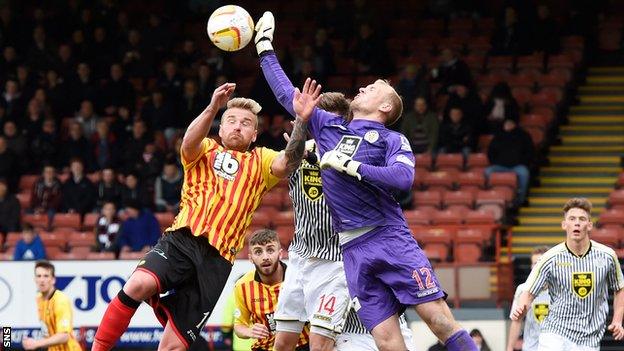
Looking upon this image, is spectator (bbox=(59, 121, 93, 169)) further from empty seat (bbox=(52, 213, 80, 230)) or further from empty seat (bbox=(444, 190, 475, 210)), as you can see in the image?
empty seat (bbox=(444, 190, 475, 210))

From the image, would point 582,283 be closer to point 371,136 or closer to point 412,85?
point 371,136

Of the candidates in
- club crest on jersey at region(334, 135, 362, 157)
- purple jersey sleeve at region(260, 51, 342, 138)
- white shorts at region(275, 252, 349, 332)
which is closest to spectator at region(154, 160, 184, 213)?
white shorts at region(275, 252, 349, 332)

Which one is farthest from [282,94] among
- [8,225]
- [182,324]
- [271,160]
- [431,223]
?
[8,225]

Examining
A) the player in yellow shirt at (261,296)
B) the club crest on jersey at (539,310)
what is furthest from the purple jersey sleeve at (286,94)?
the club crest on jersey at (539,310)

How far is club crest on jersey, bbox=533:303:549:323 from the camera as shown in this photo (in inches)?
531

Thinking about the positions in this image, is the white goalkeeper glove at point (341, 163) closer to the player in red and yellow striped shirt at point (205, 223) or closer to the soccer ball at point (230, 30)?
the player in red and yellow striped shirt at point (205, 223)

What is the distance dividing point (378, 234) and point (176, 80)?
14.0 metres

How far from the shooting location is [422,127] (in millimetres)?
20219

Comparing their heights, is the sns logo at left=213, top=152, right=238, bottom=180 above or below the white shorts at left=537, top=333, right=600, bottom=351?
above

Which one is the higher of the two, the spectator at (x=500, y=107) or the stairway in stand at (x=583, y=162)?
the spectator at (x=500, y=107)

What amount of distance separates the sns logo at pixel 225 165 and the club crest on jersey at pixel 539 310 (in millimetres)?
5057

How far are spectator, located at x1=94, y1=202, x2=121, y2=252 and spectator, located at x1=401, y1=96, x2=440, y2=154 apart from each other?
4.41 meters

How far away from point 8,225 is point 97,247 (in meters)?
1.96

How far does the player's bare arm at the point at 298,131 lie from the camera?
29.7 ft
